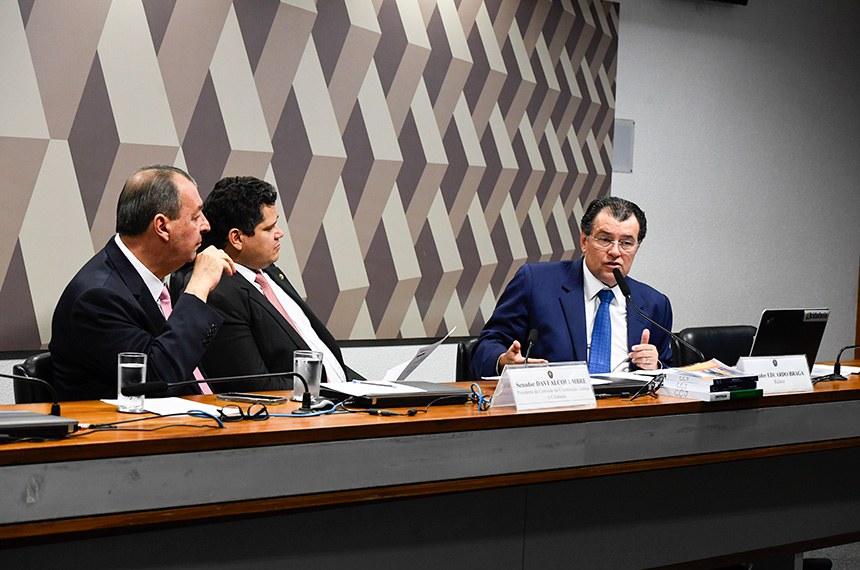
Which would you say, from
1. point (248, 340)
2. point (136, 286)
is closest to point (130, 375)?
point (136, 286)

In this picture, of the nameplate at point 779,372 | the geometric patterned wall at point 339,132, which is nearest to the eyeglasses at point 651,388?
the nameplate at point 779,372

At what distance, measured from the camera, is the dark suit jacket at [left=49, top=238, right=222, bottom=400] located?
2.20 m

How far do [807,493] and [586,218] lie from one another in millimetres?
1080

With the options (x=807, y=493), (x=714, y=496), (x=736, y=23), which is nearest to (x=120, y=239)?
(x=714, y=496)

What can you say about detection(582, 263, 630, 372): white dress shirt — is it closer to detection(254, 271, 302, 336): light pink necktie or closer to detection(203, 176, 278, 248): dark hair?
detection(254, 271, 302, 336): light pink necktie

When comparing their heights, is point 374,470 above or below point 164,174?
below

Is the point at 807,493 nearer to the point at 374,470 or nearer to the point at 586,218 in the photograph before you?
the point at 586,218

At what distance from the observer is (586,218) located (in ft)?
10.0

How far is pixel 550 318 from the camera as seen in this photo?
295 centimetres

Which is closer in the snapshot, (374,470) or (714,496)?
(374,470)

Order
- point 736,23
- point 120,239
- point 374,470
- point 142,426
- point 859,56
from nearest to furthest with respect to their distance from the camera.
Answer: point 142,426 → point 374,470 → point 120,239 → point 736,23 → point 859,56

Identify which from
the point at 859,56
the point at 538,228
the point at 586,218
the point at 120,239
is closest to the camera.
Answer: the point at 120,239

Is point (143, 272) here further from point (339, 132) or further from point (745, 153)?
point (745, 153)

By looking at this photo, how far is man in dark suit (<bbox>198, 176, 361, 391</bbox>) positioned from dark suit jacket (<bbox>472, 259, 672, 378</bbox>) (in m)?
0.50
